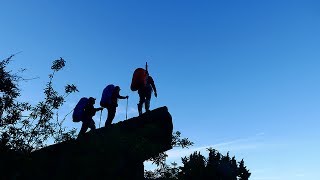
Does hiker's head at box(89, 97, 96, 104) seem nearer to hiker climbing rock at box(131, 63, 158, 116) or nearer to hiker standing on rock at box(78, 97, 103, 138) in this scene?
hiker standing on rock at box(78, 97, 103, 138)

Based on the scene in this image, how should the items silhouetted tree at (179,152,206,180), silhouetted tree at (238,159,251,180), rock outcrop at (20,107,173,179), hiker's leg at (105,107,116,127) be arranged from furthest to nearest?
silhouetted tree at (238,159,251,180), silhouetted tree at (179,152,206,180), hiker's leg at (105,107,116,127), rock outcrop at (20,107,173,179)

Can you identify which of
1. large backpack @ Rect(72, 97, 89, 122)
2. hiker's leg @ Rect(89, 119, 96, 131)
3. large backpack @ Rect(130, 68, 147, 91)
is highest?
large backpack @ Rect(130, 68, 147, 91)

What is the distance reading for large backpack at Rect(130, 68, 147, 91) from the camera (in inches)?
408

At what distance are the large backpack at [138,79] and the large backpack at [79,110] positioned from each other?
1.57m

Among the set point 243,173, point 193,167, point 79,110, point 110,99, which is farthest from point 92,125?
point 243,173

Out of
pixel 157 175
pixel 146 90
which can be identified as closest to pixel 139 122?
pixel 146 90

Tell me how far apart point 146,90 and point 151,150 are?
2705 mm

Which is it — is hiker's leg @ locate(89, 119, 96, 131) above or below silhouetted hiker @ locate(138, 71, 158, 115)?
below

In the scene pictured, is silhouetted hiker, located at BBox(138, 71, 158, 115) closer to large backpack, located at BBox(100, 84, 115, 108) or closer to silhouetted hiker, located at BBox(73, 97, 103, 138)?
large backpack, located at BBox(100, 84, 115, 108)

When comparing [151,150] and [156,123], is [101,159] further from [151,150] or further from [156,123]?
[156,123]

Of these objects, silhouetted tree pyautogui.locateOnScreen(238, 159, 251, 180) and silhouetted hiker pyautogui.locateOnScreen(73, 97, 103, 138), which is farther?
silhouetted tree pyautogui.locateOnScreen(238, 159, 251, 180)

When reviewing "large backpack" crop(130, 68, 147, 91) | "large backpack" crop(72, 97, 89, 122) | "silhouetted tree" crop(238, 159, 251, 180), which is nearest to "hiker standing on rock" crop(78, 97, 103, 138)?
"large backpack" crop(72, 97, 89, 122)

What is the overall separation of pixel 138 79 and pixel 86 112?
199 centimetres

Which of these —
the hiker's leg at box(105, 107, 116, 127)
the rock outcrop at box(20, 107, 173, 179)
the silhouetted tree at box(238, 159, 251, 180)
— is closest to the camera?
the rock outcrop at box(20, 107, 173, 179)
